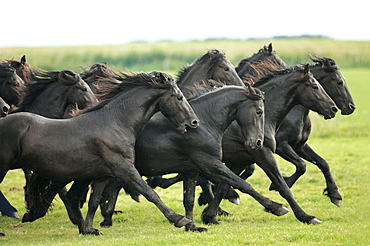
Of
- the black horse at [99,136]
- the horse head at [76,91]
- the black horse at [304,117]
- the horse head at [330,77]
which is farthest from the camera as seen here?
the horse head at [330,77]

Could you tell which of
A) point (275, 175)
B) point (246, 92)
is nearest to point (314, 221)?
point (275, 175)

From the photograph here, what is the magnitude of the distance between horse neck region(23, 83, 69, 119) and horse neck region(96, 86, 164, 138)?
1639mm

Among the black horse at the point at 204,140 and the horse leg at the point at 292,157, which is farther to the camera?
the horse leg at the point at 292,157

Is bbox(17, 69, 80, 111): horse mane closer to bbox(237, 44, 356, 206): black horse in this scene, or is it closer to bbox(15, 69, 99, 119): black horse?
bbox(15, 69, 99, 119): black horse

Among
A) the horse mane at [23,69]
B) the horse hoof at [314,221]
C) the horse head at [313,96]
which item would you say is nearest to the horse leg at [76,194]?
the horse mane at [23,69]

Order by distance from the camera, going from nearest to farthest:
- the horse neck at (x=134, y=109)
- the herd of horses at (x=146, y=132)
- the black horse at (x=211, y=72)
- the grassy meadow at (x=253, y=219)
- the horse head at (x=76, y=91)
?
the grassy meadow at (x=253, y=219), the herd of horses at (x=146, y=132), the horse neck at (x=134, y=109), the horse head at (x=76, y=91), the black horse at (x=211, y=72)

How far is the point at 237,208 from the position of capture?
10773 millimetres

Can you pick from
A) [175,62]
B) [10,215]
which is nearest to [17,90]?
[10,215]

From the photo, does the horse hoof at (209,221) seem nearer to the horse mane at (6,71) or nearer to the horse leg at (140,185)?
the horse leg at (140,185)

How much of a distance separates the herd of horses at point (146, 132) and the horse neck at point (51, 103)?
0.02 meters

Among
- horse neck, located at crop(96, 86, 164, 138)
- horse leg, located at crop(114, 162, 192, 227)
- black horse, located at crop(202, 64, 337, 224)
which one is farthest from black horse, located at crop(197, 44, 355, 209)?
horse leg, located at crop(114, 162, 192, 227)

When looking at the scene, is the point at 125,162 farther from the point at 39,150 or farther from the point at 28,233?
the point at 28,233

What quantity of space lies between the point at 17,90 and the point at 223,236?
14.0 feet

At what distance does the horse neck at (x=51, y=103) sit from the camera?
9359 millimetres
